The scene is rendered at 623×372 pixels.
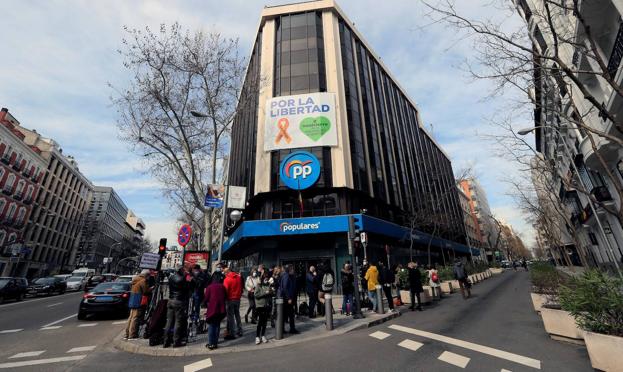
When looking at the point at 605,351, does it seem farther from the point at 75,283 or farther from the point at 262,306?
the point at 75,283

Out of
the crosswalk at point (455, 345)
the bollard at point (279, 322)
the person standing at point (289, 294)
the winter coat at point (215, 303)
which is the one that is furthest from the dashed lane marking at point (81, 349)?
the crosswalk at point (455, 345)

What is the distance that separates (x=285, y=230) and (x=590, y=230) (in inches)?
1414

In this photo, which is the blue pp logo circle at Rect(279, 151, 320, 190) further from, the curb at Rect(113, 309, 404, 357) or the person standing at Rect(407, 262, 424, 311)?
the curb at Rect(113, 309, 404, 357)

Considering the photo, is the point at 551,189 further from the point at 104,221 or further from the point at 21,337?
the point at 104,221

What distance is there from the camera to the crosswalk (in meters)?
5.31

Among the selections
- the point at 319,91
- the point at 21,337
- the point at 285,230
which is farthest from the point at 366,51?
the point at 21,337

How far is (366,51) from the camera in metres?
34.2

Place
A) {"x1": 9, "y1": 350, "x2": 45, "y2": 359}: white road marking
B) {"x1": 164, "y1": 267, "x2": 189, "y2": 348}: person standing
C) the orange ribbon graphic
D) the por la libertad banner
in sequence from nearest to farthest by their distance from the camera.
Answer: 1. {"x1": 9, "y1": 350, "x2": 45, "y2": 359}: white road marking
2. {"x1": 164, "y1": 267, "x2": 189, "y2": 348}: person standing
3. the por la libertad banner
4. the orange ribbon graphic

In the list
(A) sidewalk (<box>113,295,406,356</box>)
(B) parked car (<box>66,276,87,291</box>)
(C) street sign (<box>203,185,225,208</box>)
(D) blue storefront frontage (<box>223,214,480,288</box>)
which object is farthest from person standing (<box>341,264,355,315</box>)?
(B) parked car (<box>66,276,87,291</box>)

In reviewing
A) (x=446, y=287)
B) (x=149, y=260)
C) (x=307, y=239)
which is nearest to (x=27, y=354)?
(x=149, y=260)

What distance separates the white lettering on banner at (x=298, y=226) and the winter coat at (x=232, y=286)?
1103 cm

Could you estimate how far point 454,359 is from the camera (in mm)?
5516

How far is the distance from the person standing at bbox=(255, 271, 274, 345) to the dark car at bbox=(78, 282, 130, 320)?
25.1 ft

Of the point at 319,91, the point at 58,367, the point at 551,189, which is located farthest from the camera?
the point at 319,91
